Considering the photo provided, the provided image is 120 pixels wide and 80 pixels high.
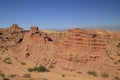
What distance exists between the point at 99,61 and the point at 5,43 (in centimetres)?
2576

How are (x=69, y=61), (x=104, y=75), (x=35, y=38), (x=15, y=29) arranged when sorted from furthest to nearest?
(x=15, y=29), (x=35, y=38), (x=69, y=61), (x=104, y=75)

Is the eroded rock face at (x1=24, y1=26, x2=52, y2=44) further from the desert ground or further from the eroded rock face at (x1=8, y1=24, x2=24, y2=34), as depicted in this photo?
the eroded rock face at (x1=8, y1=24, x2=24, y2=34)

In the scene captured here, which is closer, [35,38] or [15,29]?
[35,38]

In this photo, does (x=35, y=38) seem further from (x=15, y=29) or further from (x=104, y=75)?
(x=15, y=29)

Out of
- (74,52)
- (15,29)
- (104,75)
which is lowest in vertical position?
(104,75)

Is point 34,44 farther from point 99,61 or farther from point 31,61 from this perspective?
point 99,61

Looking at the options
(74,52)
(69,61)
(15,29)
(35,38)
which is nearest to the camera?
(69,61)

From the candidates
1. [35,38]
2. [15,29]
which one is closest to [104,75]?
[35,38]

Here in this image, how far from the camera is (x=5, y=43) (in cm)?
4362

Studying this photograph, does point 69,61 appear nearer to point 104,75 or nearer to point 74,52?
point 74,52

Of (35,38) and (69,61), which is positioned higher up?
(35,38)

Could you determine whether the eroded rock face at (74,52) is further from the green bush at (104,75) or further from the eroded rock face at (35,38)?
the eroded rock face at (35,38)

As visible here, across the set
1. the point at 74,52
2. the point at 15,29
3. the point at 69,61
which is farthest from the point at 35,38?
the point at 15,29

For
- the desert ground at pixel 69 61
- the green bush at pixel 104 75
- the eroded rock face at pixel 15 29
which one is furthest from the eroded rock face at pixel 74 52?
the eroded rock face at pixel 15 29
